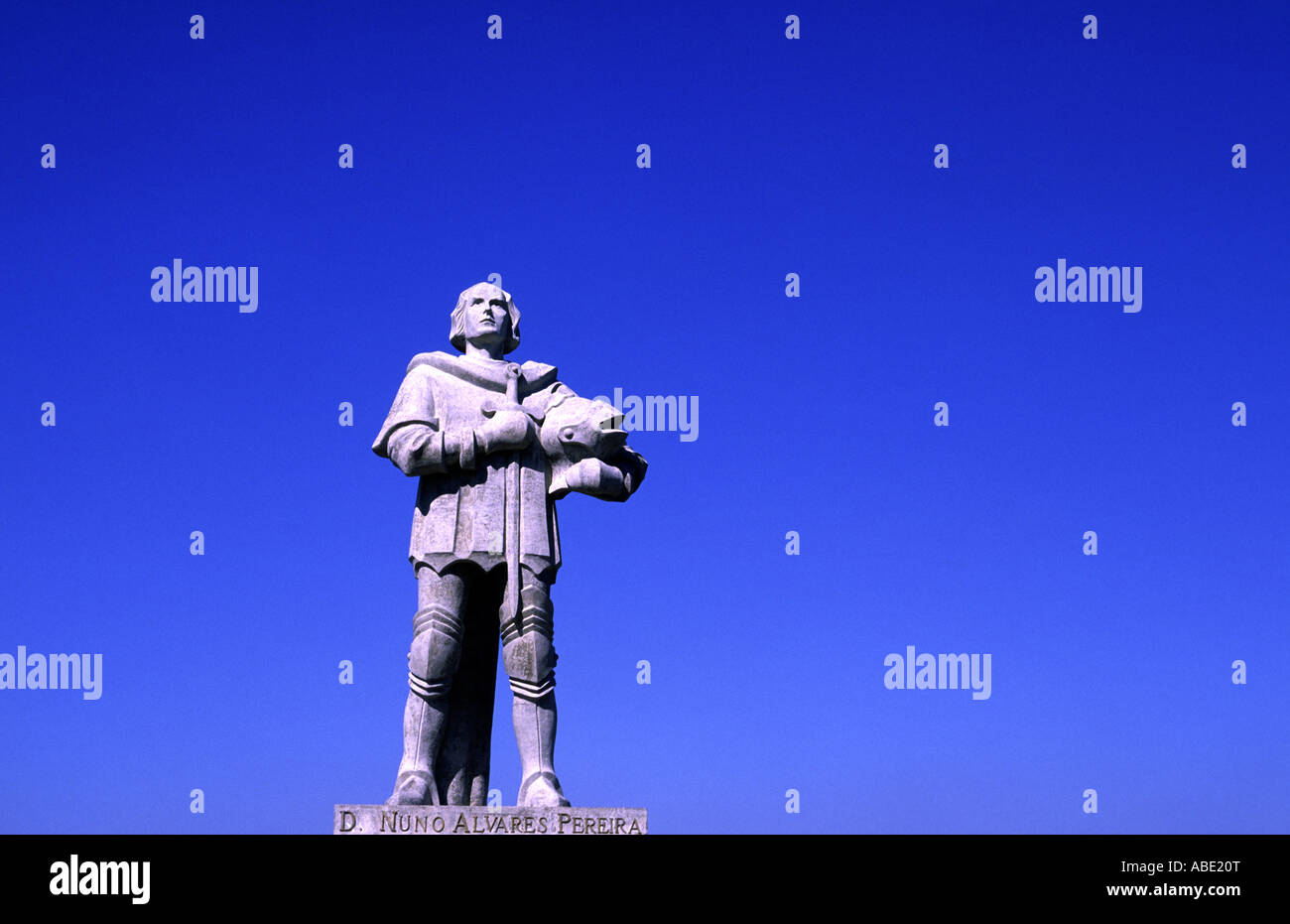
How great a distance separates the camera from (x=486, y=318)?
1895 centimetres

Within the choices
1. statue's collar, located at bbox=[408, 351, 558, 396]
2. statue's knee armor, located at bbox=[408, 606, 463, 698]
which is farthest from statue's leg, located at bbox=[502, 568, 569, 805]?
statue's collar, located at bbox=[408, 351, 558, 396]

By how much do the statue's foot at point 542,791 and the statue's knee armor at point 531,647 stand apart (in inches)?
30.7

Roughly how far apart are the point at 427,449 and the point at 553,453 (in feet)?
4.32

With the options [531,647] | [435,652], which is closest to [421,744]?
[435,652]

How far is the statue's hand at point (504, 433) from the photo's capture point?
18188 mm

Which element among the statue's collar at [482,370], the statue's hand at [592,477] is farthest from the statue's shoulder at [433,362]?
the statue's hand at [592,477]

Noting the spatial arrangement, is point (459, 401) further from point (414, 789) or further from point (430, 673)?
point (414, 789)

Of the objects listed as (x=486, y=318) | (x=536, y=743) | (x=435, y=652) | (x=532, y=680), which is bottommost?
(x=536, y=743)

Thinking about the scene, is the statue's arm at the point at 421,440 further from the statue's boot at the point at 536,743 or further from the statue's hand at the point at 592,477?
the statue's boot at the point at 536,743

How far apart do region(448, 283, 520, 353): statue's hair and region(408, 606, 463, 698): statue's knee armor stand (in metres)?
2.99

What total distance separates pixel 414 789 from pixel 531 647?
69.6 inches

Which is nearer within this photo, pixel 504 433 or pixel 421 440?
pixel 421 440
